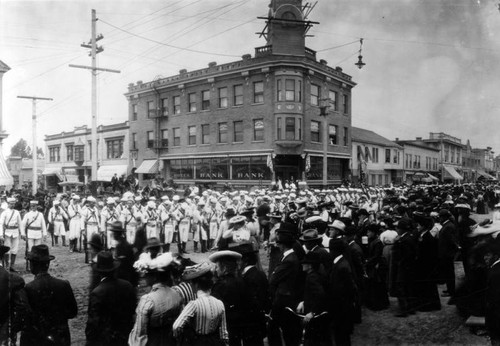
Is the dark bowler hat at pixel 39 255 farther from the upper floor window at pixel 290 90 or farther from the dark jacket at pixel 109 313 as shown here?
the upper floor window at pixel 290 90

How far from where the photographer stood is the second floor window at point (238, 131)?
1195 inches

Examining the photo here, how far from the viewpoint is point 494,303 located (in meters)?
3.94

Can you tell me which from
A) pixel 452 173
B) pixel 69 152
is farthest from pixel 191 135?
pixel 452 173

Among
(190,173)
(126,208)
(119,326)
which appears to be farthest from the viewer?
(190,173)

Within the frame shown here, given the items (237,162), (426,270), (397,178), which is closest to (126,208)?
(426,270)

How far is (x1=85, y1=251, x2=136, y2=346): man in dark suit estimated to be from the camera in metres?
4.16

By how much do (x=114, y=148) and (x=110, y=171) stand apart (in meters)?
2.89

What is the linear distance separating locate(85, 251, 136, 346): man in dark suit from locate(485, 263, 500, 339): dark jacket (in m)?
3.82

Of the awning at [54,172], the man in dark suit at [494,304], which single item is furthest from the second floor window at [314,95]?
the awning at [54,172]

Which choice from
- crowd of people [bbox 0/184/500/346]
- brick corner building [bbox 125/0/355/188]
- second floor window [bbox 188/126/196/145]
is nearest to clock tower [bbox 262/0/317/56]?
brick corner building [bbox 125/0/355/188]

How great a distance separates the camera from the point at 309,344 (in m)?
4.82

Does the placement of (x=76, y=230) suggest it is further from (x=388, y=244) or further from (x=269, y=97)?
(x=269, y=97)

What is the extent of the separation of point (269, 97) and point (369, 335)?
23212 millimetres

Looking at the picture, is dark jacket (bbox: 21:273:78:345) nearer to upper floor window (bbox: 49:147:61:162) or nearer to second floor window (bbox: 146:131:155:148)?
second floor window (bbox: 146:131:155:148)
